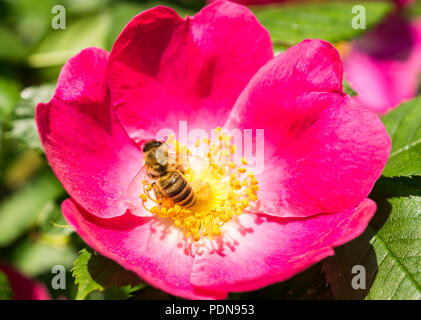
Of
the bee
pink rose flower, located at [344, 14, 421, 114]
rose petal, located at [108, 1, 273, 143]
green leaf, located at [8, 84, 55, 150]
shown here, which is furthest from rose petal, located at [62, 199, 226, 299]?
pink rose flower, located at [344, 14, 421, 114]

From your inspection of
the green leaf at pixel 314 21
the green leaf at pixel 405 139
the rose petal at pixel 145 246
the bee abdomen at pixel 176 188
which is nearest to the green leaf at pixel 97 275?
the rose petal at pixel 145 246

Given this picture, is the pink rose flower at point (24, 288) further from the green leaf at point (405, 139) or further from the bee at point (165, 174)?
the green leaf at point (405, 139)

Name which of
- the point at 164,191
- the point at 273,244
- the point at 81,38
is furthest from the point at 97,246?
the point at 81,38

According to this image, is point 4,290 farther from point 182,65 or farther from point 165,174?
point 182,65

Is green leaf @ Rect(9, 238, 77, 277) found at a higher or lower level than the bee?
lower

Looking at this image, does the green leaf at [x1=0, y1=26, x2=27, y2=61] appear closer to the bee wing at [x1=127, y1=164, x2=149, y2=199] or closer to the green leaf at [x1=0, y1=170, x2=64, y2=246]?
the green leaf at [x1=0, y1=170, x2=64, y2=246]

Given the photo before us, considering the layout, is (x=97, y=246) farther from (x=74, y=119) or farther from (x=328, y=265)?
(x=328, y=265)
